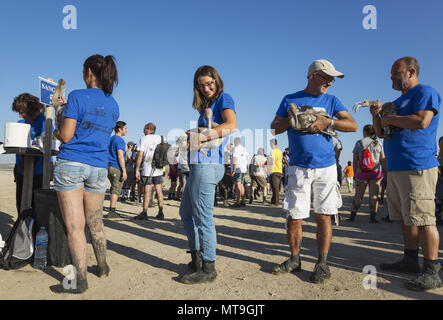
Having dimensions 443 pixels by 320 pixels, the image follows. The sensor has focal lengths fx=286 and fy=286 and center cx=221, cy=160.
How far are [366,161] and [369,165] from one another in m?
0.11

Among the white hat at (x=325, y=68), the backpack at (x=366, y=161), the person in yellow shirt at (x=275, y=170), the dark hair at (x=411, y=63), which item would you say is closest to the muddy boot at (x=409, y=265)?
the dark hair at (x=411, y=63)

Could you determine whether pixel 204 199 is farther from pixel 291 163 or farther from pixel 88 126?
pixel 88 126

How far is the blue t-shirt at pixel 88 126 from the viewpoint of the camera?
8.51ft

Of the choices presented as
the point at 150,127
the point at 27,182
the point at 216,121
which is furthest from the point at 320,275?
the point at 150,127

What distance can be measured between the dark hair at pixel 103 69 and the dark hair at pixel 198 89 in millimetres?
844

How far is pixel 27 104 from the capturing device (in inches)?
156

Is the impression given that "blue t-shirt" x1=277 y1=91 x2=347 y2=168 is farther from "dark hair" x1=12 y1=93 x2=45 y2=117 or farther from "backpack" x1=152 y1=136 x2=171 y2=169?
"backpack" x1=152 y1=136 x2=171 y2=169

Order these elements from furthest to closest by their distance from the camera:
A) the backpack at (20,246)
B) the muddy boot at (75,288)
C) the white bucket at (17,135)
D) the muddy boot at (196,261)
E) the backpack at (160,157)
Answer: the backpack at (160,157) → the white bucket at (17,135) → the backpack at (20,246) → the muddy boot at (196,261) → the muddy boot at (75,288)

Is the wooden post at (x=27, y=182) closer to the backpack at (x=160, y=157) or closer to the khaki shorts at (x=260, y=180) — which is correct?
the backpack at (x=160, y=157)

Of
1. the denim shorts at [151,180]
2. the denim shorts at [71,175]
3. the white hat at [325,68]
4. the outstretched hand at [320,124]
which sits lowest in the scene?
the denim shorts at [151,180]
